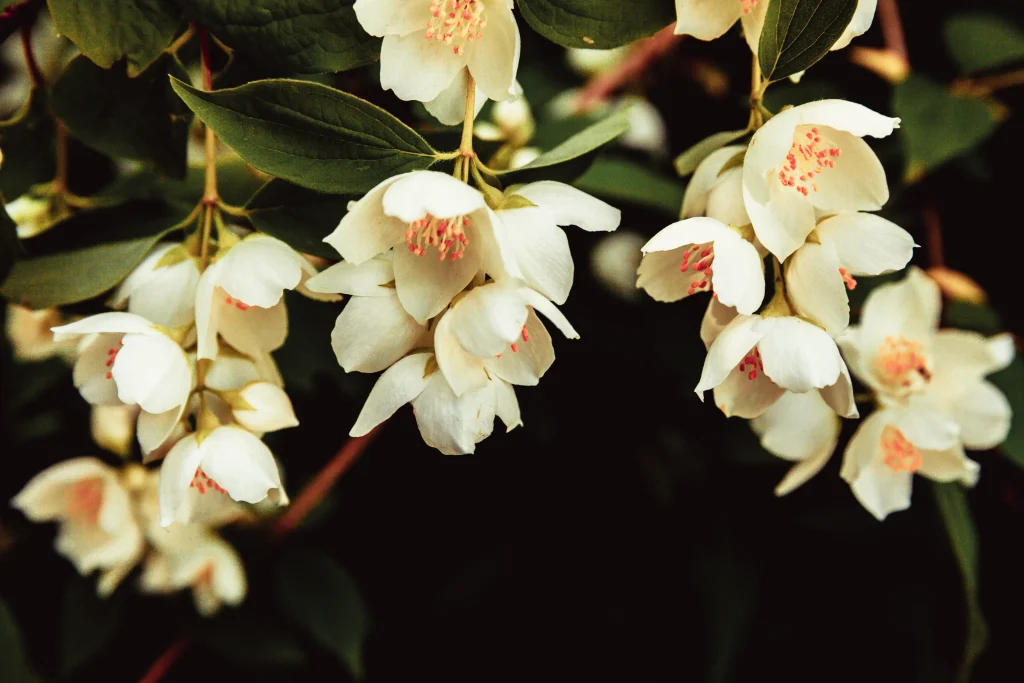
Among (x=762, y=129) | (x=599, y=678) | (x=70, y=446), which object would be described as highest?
(x=762, y=129)

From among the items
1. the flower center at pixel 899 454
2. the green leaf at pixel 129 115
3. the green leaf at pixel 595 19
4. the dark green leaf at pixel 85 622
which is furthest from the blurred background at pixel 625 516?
the green leaf at pixel 595 19

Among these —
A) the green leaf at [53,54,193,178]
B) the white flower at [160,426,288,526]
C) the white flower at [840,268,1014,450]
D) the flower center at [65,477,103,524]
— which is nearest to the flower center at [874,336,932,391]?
the white flower at [840,268,1014,450]

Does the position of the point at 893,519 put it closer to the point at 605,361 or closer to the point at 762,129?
the point at 605,361

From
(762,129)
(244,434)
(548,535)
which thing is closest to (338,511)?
(548,535)

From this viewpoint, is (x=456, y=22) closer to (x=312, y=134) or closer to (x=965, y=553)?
(x=312, y=134)

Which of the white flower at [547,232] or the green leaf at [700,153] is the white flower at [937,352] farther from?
the white flower at [547,232]

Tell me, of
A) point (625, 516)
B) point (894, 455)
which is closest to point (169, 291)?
point (894, 455)
